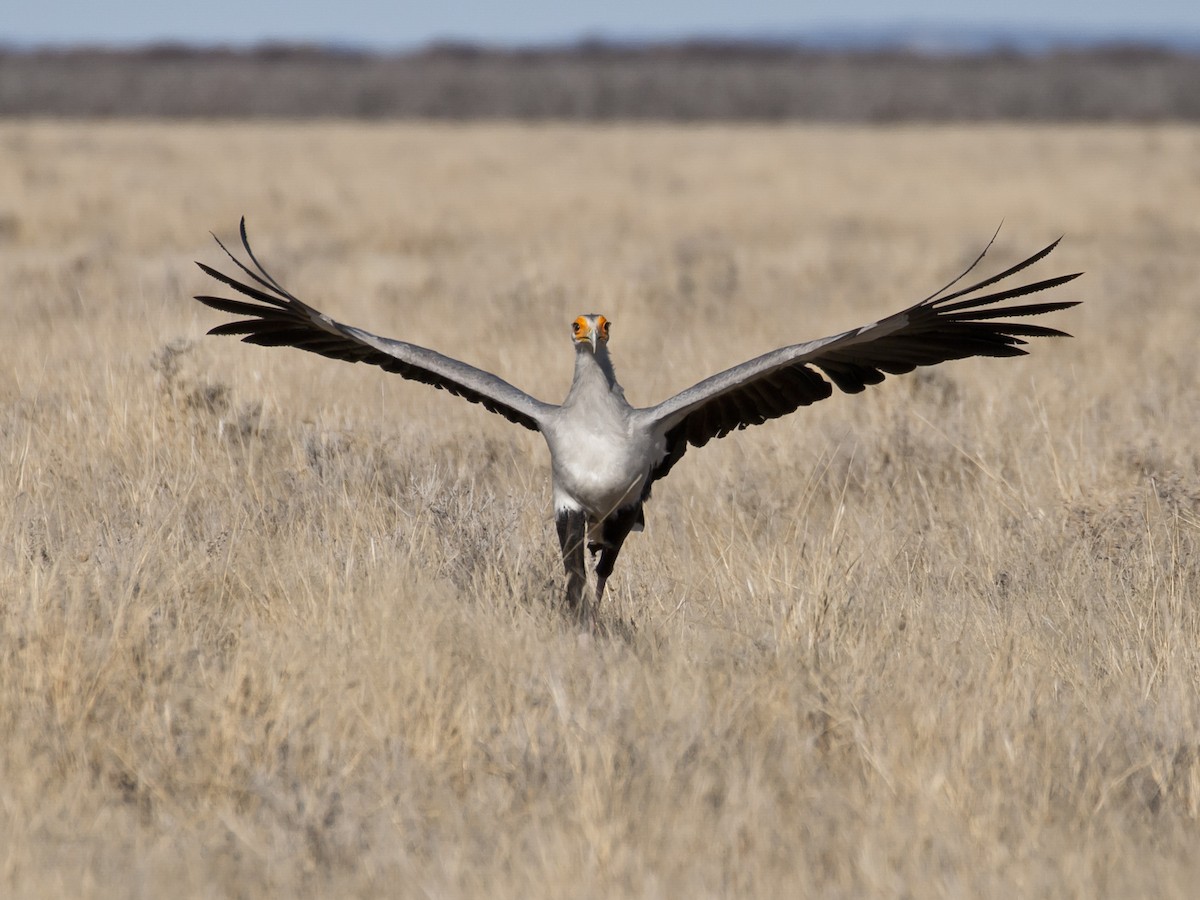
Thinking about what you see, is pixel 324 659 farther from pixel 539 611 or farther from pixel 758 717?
pixel 758 717

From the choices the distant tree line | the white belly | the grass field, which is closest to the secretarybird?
the white belly

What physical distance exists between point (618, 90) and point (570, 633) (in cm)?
6756

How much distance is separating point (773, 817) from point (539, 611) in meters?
1.49

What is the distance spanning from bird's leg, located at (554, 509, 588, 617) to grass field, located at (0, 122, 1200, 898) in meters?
0.11

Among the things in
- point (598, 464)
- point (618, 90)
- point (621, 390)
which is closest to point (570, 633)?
point (598, 464)

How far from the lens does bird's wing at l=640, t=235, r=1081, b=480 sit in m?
4.34

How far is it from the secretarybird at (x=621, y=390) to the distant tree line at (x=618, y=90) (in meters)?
57.7

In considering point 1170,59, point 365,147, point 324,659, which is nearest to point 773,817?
point 324,659

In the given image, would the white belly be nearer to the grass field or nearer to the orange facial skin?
the orange facial skin

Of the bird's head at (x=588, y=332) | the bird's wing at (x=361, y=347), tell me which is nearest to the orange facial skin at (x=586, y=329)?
the bird's head at (x=588, y=332)

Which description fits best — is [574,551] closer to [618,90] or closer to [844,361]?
[844,361]

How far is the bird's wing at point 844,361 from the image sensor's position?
14.3 ft

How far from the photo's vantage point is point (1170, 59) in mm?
84375

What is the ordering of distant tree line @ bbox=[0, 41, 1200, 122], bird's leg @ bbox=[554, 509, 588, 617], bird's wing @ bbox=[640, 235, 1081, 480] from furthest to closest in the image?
1. distant tree line @ bbox=[0, 41, 1200, 122]
2. bird's leg @ bbox=[554, 509, 588, 617]
3. bird's wing @ bbox=[640, 235, 1081, 480]
